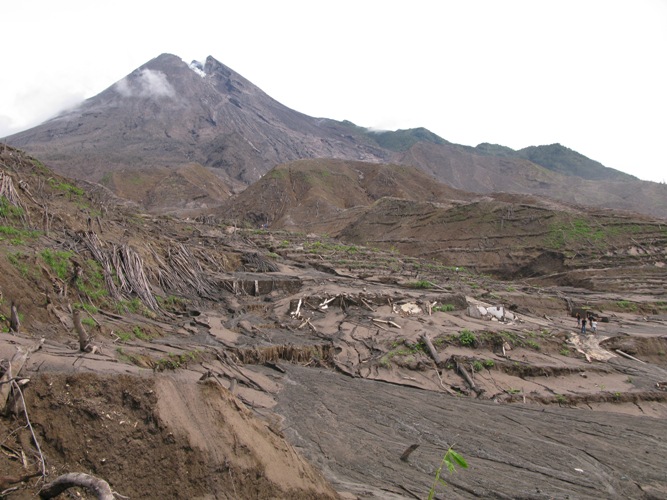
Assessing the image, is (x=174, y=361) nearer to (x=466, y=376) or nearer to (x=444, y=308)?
(x=466, y=376)

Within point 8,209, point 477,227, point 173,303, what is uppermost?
point 477,227

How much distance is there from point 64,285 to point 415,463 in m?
7.73

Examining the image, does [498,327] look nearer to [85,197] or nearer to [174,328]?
[174,328]

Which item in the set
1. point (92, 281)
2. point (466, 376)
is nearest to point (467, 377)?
point (466, 376)

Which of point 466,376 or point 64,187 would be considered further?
point 64,187

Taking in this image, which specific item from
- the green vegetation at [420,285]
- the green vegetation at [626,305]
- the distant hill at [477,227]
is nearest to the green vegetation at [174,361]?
the green vegetation at [420,285]

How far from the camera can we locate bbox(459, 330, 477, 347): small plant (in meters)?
11.9

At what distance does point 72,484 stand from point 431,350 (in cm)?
943

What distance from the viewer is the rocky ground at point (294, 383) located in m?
3.82

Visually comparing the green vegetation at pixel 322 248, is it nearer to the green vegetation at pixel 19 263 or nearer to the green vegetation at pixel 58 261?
the green vegetation at pixel 58 261

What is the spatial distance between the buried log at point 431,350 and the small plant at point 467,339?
3.05 feet

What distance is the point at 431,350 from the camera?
1126 centimetres

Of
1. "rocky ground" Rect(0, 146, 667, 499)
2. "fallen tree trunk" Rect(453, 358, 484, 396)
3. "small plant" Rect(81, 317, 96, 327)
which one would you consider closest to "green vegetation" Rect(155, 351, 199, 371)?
"rocky ground" Rect(0, 146, 667, 499)

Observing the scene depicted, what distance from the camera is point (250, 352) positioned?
404 inches
